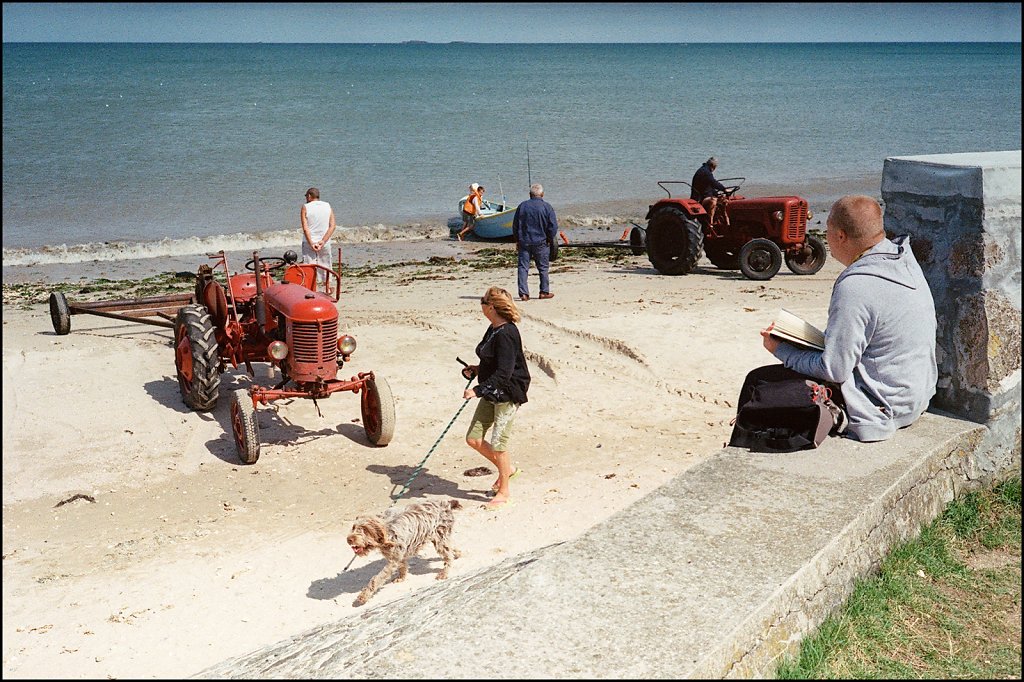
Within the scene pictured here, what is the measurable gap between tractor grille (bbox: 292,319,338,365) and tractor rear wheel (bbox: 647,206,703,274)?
7964 millimetres

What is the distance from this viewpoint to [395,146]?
43031 millimetres

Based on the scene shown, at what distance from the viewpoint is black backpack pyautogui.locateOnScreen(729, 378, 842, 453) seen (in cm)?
418

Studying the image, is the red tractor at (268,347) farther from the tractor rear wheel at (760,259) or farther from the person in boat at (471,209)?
the person in boat at (471,209)

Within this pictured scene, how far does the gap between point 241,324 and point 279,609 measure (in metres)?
3.93

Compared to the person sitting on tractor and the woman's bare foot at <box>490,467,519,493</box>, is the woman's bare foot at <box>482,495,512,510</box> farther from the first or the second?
the person sitting on tractor

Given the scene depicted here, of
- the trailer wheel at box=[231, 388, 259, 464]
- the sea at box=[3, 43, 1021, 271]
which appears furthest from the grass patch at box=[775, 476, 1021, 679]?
the sea at box=[3, 43, 1021, 271]

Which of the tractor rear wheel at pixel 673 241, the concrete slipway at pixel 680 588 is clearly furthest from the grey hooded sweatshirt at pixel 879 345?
the tractor rear wheel at pixel 673 241

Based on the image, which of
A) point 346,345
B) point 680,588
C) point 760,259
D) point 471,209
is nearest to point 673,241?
point 760,259

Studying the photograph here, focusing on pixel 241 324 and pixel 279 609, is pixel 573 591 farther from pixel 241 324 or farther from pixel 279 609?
pixel 241 324

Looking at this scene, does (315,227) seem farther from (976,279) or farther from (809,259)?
(976,279)

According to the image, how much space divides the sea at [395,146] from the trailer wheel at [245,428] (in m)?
15.3

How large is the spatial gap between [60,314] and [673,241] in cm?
849

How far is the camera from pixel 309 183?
107ft

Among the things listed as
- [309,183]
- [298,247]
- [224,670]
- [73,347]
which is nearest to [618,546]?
[224,670]
